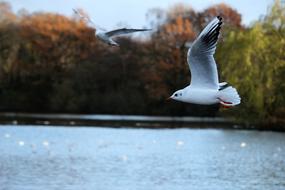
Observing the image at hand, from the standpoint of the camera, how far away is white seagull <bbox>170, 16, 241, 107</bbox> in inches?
325

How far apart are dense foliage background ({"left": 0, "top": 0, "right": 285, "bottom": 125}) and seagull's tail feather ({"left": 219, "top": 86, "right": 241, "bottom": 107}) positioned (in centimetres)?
4280

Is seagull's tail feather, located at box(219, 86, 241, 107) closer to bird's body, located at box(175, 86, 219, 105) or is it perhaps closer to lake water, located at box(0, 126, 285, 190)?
bird's body, located at box(175, 86, 219, 105)

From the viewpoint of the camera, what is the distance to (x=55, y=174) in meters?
22.3

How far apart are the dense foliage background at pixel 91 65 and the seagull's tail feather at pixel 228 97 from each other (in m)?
42.8

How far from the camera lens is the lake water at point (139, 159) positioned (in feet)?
68.3

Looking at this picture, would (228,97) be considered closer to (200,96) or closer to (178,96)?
(200,96)

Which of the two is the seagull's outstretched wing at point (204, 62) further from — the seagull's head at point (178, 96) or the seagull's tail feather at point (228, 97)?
the seagull's head at point (178, 96)

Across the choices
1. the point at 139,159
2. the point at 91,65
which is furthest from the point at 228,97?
the point at 91,65

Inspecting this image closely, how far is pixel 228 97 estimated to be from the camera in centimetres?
838

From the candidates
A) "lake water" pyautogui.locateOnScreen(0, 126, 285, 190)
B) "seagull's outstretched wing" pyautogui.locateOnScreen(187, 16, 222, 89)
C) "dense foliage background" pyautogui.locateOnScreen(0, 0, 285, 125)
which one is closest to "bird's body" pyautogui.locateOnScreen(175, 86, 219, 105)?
"seagull's outstretched wing" pyautogui.locateOnScreen(187, 16, 222, 89)

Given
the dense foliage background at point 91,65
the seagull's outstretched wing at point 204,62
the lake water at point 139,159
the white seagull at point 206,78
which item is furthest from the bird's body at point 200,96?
the dense foliage background at point 91,65

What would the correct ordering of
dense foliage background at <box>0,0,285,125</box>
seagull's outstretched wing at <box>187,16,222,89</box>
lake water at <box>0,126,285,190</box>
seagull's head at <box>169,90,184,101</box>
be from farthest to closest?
dense foliage background at <box>0,0,285,125</box> → lake water at <box>0,126,285,190</box> → seagull's outstretched wing at <box>187,16,222,89</box> → seagull's head at <box>169,90,184,101</box>

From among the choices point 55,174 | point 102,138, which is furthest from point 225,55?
point 55,174

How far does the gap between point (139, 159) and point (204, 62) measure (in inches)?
710
